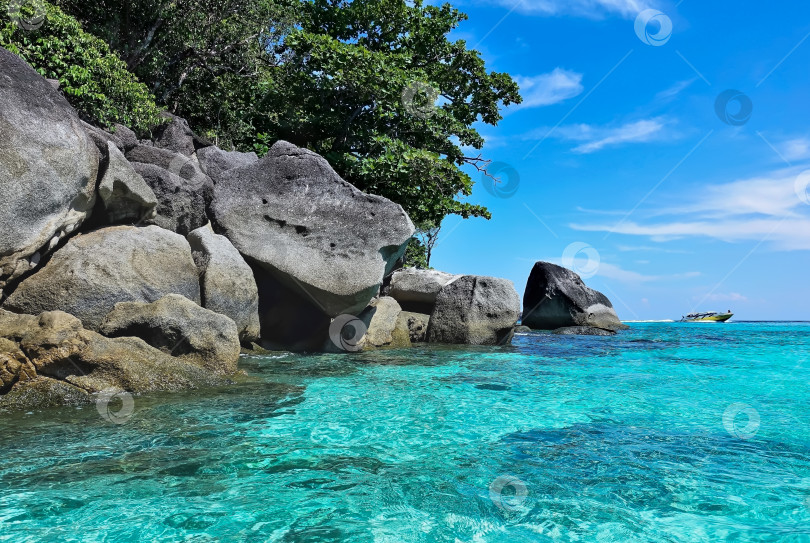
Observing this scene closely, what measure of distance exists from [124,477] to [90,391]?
127 inches

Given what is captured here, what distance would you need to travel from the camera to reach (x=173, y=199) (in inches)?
488

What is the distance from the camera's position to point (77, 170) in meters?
9.16

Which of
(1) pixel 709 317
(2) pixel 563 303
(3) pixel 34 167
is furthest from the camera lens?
(1) pixel 709 317

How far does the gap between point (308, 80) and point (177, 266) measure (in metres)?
9.68

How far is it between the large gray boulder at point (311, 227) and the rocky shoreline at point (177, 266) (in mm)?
35

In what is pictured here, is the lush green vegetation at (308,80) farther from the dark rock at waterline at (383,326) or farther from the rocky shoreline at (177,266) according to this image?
the dark rock at waterline at (383,326)

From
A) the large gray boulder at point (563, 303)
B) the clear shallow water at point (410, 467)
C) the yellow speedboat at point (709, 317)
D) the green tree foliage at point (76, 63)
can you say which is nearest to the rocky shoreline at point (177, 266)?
the green tree foliage at point (76, 63)

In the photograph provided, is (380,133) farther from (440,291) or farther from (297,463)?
(297,463)

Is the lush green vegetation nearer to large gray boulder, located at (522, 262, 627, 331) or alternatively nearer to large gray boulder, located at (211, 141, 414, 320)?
large gray boulder, located at (211, 141, 414, 320)

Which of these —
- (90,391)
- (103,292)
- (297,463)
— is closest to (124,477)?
(297,463)

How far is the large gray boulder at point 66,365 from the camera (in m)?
7.01

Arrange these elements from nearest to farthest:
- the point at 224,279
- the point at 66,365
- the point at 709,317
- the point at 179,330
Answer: the point at 66,365 → the point at 179,330 → the point at 224,279 → the point at 709,317

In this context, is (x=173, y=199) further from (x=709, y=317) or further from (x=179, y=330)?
(x=709, y=317)

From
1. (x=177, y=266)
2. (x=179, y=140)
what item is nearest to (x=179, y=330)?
(x=177, y=266)
